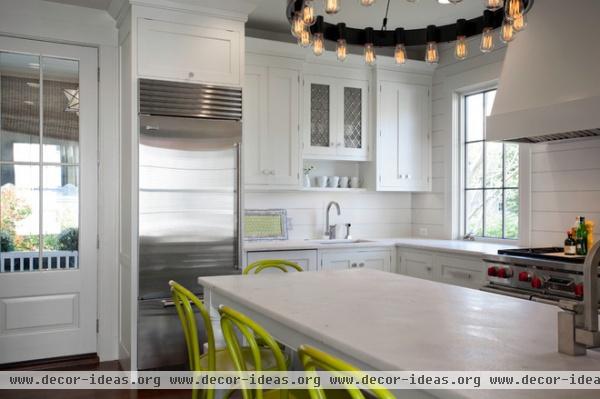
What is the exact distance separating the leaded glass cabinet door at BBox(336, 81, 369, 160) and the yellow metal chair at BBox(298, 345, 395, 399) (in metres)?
3.71

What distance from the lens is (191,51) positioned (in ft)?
11.9

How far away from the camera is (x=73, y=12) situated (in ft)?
12.5

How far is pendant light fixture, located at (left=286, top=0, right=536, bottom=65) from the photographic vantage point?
196 centimetres

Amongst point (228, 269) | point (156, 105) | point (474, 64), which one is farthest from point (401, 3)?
point (228, 269)

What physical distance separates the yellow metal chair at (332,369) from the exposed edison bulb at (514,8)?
59.2 inches

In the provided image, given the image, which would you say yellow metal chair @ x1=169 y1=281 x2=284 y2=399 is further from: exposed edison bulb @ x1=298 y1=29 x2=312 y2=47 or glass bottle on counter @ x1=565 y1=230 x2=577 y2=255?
glass bottle on counter @ x1=565 y1=230 x2=577 y2=255

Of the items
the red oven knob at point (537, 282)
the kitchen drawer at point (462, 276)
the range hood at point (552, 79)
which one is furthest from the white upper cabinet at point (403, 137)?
the red oven knob at point (537, 282)

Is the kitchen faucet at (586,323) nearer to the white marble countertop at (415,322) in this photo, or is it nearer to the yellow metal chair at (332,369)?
the white marble countertop at (415,322)

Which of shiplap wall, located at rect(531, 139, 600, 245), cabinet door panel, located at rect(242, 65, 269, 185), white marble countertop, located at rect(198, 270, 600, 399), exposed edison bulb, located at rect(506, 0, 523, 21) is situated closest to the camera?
white marble countertop, located at rect(198, 270, 600, 399)

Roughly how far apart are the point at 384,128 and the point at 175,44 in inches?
86.1

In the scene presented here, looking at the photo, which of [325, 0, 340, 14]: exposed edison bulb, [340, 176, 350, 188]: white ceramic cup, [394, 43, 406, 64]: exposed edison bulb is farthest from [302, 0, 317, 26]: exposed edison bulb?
[340, 176, 350, 188]: white ceramic cup

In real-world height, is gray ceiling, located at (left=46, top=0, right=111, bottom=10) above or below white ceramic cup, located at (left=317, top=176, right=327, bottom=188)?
above

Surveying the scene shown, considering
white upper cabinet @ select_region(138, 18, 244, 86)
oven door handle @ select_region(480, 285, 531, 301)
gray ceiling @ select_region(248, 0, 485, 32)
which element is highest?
gray ceiling @ select_region(248, 0, 485, 32)

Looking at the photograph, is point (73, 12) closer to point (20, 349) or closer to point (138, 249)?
point (138, 249)
